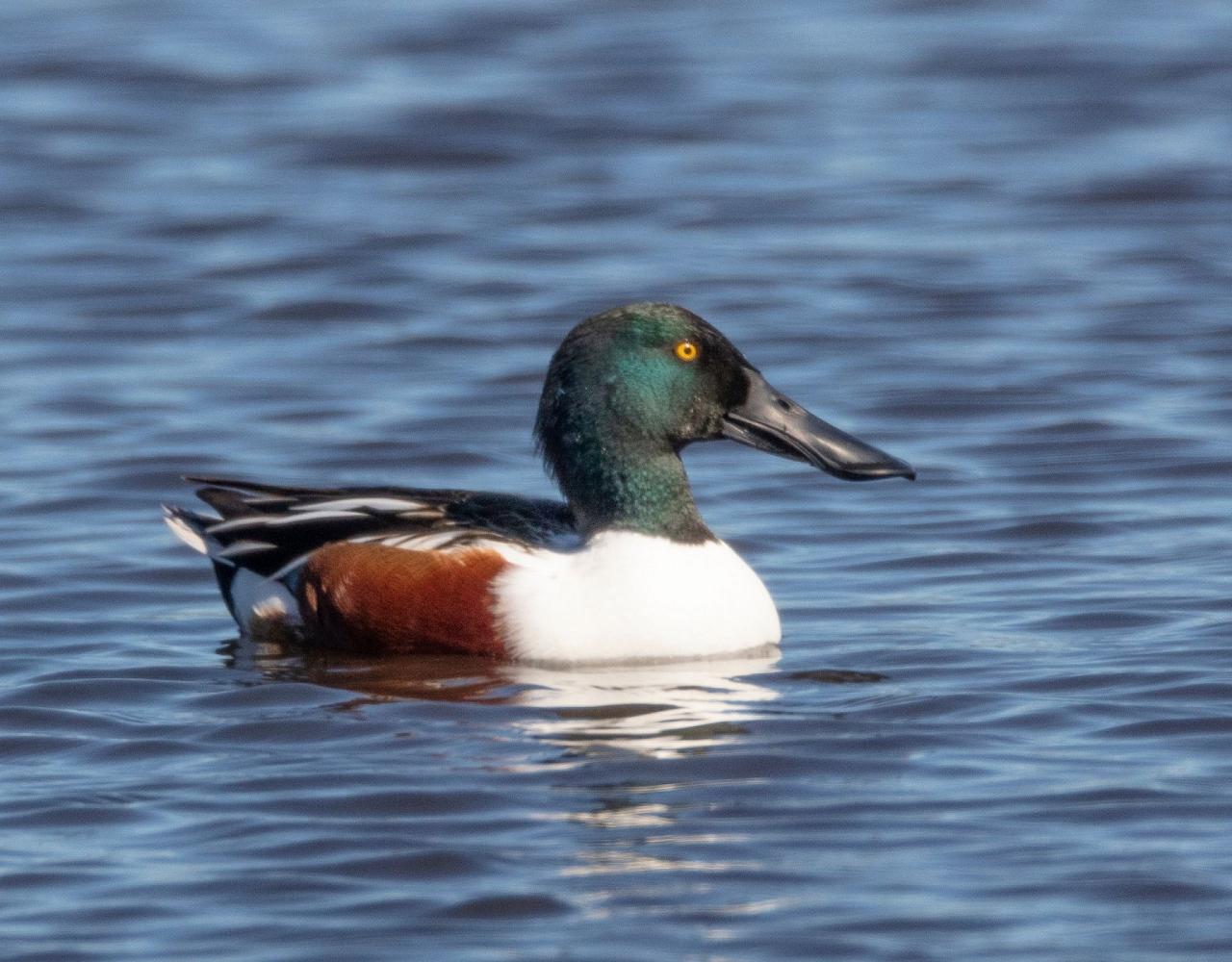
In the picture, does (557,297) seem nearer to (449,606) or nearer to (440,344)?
(440,344)

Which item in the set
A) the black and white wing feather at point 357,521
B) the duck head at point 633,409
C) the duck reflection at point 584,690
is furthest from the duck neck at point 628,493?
the duck reflection at point 584,690

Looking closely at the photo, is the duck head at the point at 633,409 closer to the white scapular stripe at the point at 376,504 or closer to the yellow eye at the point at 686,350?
Result: the yellow eye at the point at 686,350

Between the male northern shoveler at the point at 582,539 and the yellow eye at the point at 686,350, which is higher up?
the yellow eye at the point at 686,350

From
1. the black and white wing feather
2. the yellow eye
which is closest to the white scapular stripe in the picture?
the black and white wing feather

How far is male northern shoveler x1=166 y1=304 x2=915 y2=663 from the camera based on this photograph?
7031mm

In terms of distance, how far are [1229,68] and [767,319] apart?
21.4ft

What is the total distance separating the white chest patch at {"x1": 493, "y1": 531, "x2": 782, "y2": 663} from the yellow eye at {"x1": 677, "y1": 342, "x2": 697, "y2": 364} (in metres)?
0.56

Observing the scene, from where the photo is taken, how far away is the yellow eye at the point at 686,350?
7.30 metres

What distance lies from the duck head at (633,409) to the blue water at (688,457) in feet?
1.92

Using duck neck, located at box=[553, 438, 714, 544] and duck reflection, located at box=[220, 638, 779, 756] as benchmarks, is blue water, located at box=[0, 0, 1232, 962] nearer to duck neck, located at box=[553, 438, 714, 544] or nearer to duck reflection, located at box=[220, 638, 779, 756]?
duck reflection, located at box=[220, 638, 779, 756]

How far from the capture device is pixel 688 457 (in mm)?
10102

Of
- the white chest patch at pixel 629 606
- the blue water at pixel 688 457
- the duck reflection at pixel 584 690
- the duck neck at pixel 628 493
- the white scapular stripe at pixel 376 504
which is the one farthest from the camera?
the white scapular stripe at pixel 376 504

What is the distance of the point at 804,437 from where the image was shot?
24.6ft

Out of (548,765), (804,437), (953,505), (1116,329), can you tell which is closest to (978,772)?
(548,765)
